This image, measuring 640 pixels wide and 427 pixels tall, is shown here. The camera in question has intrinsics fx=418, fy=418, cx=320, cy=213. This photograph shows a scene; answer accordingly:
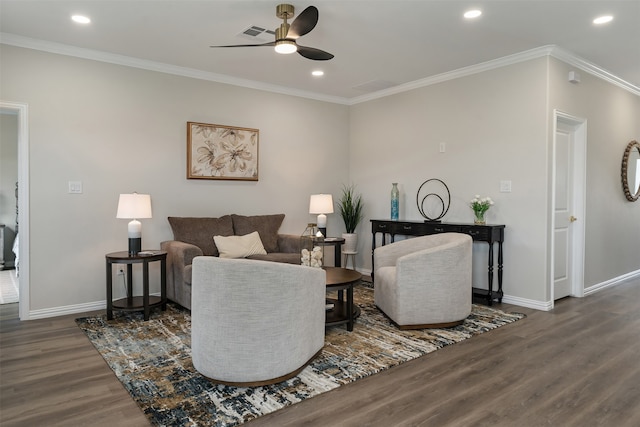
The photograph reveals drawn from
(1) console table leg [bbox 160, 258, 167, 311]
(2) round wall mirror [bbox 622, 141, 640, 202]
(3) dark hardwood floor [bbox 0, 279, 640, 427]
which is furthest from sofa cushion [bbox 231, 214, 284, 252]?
(2) round wall mirror [bbox 622, 141, 640, 202]

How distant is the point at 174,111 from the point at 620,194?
5666 mm

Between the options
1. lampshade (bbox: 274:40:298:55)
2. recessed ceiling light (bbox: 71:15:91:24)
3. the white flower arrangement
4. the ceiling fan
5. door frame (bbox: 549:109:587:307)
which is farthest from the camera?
door frame (bbox: 549:109:587:307)

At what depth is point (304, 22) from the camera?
9.43 feet

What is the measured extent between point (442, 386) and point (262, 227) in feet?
10.1

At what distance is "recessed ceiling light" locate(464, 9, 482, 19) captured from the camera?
328cm

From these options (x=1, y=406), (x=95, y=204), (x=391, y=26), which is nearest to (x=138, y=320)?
(x=95, y=204)

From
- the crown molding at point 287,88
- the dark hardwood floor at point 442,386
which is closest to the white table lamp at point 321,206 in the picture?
the crown molding at point 287,88

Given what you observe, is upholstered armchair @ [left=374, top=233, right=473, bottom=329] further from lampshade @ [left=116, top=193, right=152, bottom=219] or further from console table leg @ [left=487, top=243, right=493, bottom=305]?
→ lampshade @ [left=116, top=193, right=152, bottom=219]

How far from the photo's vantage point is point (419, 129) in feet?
17.8

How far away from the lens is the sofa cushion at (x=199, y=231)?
14.9 ft

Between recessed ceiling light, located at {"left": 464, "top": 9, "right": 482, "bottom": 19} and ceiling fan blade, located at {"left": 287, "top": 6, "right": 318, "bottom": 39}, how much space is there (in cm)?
130

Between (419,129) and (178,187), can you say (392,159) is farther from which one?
(178,187)

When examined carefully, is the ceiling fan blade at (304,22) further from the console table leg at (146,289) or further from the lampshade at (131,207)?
the console table leg at (146,289)

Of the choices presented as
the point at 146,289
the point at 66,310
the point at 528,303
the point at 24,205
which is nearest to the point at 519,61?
the point at 528,303
